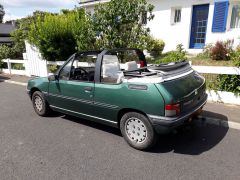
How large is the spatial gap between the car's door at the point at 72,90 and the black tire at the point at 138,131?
871 millimetres

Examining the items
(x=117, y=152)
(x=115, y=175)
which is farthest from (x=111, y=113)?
(x=115, y=175)

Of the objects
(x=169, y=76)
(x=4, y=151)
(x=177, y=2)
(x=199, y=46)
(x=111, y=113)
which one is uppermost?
(x=177, y=2)

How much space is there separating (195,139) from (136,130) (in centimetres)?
121

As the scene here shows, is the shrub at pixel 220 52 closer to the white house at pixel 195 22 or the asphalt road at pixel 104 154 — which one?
the white house at pixel 195 22

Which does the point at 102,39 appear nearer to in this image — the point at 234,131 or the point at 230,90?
the point at 230,90

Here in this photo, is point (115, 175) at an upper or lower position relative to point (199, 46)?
lower

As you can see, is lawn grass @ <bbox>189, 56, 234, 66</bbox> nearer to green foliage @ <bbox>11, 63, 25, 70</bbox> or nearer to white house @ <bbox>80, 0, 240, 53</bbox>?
white house @ <bbox>80, 0, 240, 53</bbox>

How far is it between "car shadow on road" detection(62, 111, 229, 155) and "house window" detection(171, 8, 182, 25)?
352 inches

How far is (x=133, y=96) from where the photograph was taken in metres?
3.37

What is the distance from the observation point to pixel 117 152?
355 centimetres

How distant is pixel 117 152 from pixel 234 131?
96.3 inches

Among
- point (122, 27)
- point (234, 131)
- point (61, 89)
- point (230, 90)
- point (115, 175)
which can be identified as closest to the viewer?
point (115, 175)

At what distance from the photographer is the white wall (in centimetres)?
1059

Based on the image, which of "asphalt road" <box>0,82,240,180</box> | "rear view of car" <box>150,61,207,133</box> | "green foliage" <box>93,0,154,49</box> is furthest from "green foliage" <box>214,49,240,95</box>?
"green foliage" <box>93,0,154,49</box>
